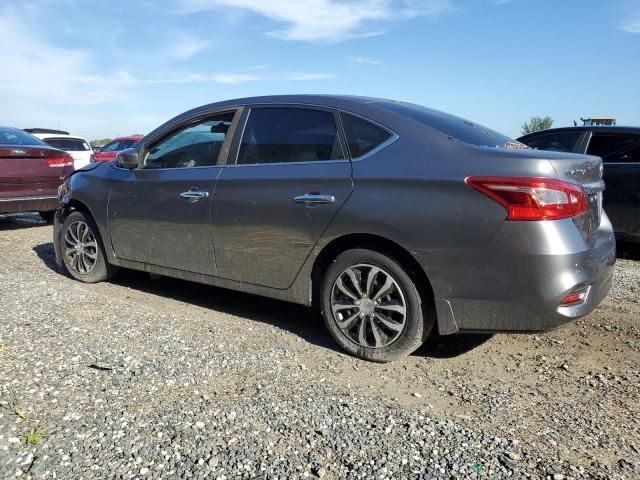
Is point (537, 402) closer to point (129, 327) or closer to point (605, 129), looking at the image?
point (129, 327)

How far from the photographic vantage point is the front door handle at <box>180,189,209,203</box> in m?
4.30

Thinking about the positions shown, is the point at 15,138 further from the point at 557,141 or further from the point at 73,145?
the point at 557,141

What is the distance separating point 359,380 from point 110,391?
1.42 metres

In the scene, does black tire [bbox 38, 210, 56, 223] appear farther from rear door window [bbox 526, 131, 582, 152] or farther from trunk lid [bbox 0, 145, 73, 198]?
rear door window [bbox 526, 131, 582, 152]

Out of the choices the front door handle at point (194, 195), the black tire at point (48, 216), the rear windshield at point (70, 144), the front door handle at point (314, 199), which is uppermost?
the front door handle at point (314, 199)

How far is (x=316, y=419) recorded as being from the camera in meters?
2.86

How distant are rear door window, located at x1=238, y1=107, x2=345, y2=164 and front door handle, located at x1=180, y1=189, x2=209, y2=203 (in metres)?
0.38

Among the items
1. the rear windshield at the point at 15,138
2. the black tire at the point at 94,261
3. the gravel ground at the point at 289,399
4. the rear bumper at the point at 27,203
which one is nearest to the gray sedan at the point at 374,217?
the gravel ground at the point at 289,399

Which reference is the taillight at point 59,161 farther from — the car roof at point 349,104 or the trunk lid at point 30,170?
the car roof at point 349,104

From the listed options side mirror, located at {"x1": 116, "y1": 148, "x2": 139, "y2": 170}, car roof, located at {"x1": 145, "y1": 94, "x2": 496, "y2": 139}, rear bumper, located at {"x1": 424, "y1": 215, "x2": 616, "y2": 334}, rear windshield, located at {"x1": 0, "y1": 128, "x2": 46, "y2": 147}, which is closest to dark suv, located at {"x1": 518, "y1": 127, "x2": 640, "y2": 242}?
car roof, located at {"x1": 145, "y1": 94, "x2": 496, "y2": 139}

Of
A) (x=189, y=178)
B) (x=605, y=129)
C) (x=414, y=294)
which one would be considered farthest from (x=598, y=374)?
(x=605, y=129)

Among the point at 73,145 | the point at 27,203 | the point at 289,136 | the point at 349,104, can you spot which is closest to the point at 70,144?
the point at 73,145

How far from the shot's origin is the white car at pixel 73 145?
13.8 metres

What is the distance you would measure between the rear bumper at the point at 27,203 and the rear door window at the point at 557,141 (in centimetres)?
693
